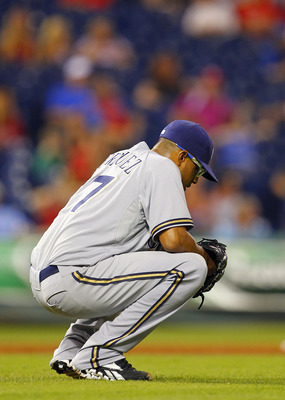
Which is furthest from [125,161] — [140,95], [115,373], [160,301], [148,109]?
[140,95]

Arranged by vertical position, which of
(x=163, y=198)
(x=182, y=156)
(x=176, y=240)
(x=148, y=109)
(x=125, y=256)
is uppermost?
(x=182, y=156)

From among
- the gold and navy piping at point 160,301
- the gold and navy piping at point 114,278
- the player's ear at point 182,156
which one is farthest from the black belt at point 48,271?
the player's ear at point 182,156

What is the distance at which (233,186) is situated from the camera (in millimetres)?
11141

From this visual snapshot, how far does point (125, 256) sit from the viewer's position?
4.62 m

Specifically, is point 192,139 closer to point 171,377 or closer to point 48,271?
point 48,271

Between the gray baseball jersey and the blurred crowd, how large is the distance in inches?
224

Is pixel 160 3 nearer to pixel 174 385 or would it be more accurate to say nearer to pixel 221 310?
pixel 221 310

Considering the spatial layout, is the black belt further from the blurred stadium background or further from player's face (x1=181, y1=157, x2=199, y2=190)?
the blurred stadium background

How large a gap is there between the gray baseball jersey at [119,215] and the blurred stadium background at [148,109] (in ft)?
18.3

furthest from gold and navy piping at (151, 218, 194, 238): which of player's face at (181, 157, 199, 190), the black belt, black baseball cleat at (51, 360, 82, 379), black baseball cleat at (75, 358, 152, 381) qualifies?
black baseball cleat at (51, 360, 82, 379)

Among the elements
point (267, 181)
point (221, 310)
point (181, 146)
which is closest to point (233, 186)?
point (267, 181)

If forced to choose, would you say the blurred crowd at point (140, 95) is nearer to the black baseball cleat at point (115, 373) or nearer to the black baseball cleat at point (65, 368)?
the black baseball cleat at point (65, 368)

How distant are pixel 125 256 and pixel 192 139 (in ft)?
2.65

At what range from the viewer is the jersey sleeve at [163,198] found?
443cm
